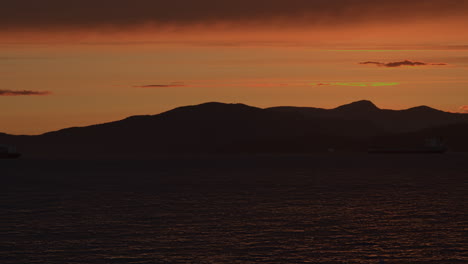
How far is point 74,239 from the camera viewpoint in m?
63.4

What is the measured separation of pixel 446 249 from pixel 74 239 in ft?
103

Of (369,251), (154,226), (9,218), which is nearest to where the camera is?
(369,251)

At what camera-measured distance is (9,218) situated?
3162 inches

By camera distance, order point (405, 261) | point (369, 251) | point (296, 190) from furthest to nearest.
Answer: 1. point (296, 190)
2. point (369, 251)
3. point (405, 261)

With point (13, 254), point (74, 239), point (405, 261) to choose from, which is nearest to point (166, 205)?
point (74, 239)

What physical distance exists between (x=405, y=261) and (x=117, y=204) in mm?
54608

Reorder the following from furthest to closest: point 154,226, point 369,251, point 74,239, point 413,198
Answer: point 413,198
point 154,226
point 74,239
point 369,251

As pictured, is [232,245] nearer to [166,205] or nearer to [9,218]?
[9,218]

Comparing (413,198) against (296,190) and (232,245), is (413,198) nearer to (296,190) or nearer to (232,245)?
(296,190)

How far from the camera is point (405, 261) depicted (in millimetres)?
52750

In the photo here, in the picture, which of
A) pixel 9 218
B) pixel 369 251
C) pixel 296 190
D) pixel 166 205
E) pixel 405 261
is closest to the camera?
pixel 405 261

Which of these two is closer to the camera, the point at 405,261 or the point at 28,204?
the point at 405,261

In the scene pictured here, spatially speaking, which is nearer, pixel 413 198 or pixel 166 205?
pixel 166 205

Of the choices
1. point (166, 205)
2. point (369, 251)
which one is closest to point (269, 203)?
point (166, 205)
